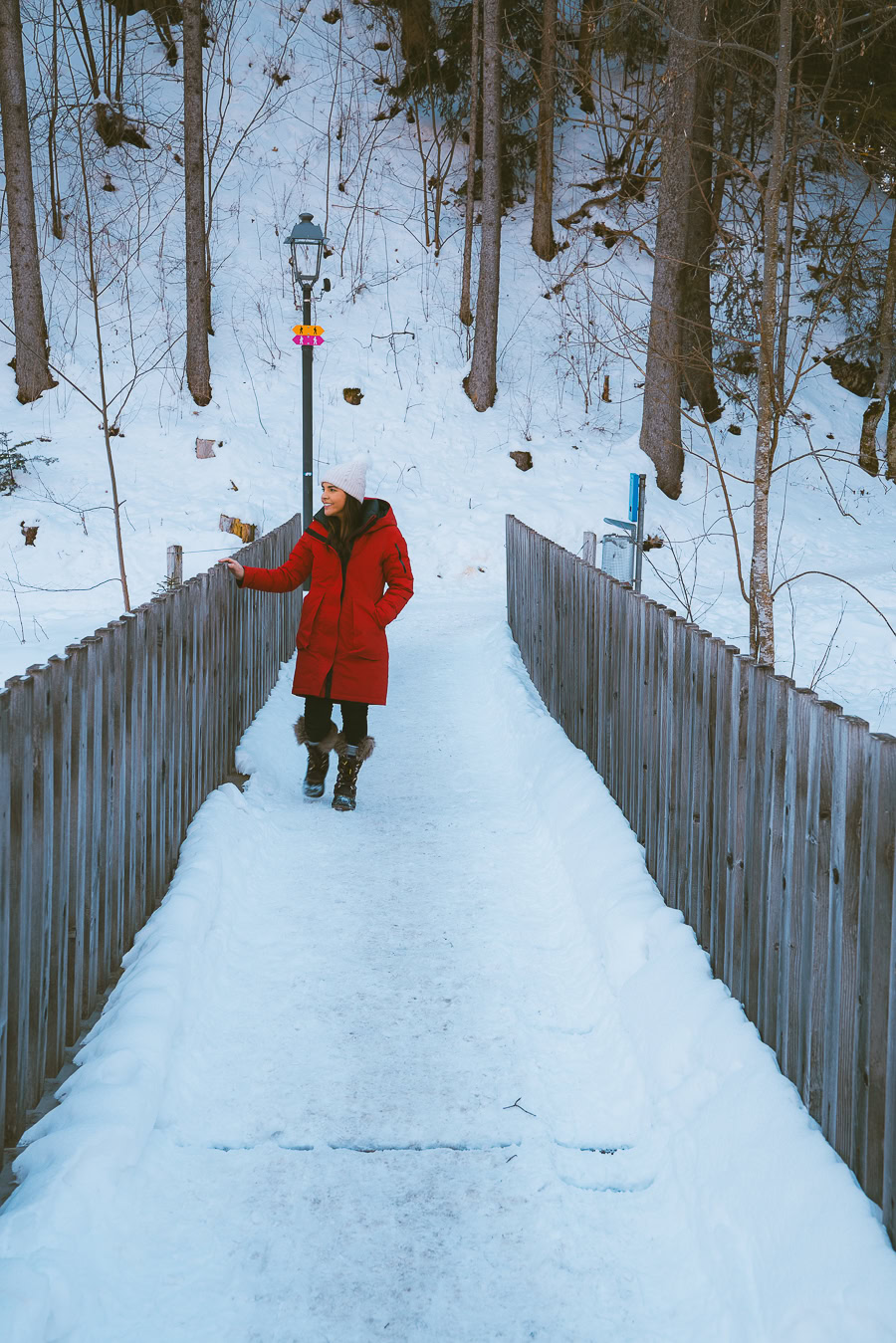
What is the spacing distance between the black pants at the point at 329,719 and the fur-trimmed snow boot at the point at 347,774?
34 mm

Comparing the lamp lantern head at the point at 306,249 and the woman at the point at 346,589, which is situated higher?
the lamp lantern head at the point at 306,249

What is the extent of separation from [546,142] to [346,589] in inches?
739

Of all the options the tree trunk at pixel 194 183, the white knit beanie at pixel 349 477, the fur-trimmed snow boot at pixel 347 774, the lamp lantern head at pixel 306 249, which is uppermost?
the tree trunk at pixel 194 183

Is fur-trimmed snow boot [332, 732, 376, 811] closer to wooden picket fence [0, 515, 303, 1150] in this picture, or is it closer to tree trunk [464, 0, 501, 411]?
wooden picket fence [0, 515, 303, 1150]

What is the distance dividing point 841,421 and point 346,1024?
20.2m

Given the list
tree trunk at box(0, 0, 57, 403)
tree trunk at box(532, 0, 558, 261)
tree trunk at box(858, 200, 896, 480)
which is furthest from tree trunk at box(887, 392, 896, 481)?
tree trunk at box(0, 0, 57, 403)

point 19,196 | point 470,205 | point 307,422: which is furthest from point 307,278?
point 470,205

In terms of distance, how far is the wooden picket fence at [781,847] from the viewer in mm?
2480

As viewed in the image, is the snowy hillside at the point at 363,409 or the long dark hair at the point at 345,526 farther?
the snowy hillside at the point at 363,409

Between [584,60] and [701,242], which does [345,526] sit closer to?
[701,242]

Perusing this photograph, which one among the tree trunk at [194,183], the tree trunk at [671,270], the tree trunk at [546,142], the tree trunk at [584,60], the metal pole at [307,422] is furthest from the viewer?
the tree trunk at [584,60]

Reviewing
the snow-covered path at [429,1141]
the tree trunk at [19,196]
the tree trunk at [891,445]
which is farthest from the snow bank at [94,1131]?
the tree trunk at [891,445]

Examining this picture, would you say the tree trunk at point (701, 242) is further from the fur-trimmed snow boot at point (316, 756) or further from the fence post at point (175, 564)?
the fur-trimmed snow boot at point (316, 756)

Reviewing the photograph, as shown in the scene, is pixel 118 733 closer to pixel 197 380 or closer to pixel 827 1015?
pixel 827 1015
